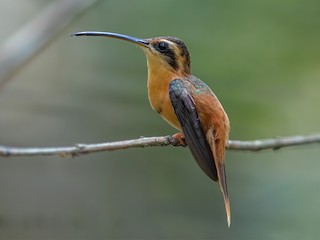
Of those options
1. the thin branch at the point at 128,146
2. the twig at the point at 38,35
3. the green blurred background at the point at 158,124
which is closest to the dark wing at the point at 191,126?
the thin branch at the point at 128,146

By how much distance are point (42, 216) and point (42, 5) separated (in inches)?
93.2

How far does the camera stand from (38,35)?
2.60m

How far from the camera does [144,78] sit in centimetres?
574

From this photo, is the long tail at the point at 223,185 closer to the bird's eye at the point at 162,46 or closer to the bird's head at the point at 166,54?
the bird's head at the point at 166,54

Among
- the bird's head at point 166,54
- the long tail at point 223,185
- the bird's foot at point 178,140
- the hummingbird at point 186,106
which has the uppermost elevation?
the bird's head at point 166,54

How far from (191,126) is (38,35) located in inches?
33.3

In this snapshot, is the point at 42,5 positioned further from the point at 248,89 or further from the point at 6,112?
the point at 248,89

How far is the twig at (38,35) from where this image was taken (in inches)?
94.9

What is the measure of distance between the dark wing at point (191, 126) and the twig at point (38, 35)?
0.61 metres

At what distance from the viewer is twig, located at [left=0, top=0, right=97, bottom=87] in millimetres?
2410

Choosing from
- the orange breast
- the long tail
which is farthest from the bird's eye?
the long tail

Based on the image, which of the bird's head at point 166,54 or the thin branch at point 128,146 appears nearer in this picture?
the thin branch at point 128,146

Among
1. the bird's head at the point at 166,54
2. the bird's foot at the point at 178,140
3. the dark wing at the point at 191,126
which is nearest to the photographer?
the dark wing at the point at 191,126

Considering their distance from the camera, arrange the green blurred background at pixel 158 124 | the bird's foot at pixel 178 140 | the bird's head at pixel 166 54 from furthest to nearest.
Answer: the green blurred background at pixel 158 124, the bird's head at pixel 166 54, the bird's foot at pixel 178 140
